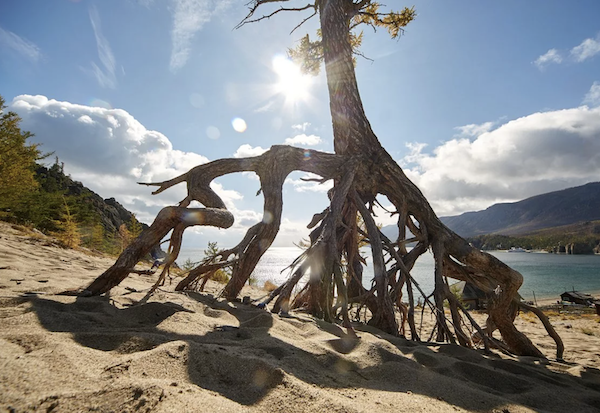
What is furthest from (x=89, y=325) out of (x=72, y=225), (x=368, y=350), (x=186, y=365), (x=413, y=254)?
(x=72, y=225)

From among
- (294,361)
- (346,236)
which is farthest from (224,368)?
(346,236)

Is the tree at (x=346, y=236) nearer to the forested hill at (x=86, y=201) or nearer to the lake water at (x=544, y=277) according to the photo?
the lake water at (x=544, y=277)

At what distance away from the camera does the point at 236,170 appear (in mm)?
3947

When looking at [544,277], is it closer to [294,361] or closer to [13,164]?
[294,361]

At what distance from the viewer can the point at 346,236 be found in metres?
4.68

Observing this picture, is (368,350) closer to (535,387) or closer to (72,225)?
(535,387)

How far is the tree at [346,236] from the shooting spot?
3.18 meters

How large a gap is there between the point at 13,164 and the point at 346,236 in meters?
13.2

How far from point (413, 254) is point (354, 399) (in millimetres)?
3193

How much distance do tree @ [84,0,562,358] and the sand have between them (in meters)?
0.55

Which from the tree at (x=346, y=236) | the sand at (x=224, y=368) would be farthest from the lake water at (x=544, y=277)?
the sand at (x=224, y=368)

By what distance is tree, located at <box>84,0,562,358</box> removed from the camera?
318 cm

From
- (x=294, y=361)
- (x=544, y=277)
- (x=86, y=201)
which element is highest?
(x=86, y=201)

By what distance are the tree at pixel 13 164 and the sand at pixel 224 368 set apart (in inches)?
433
